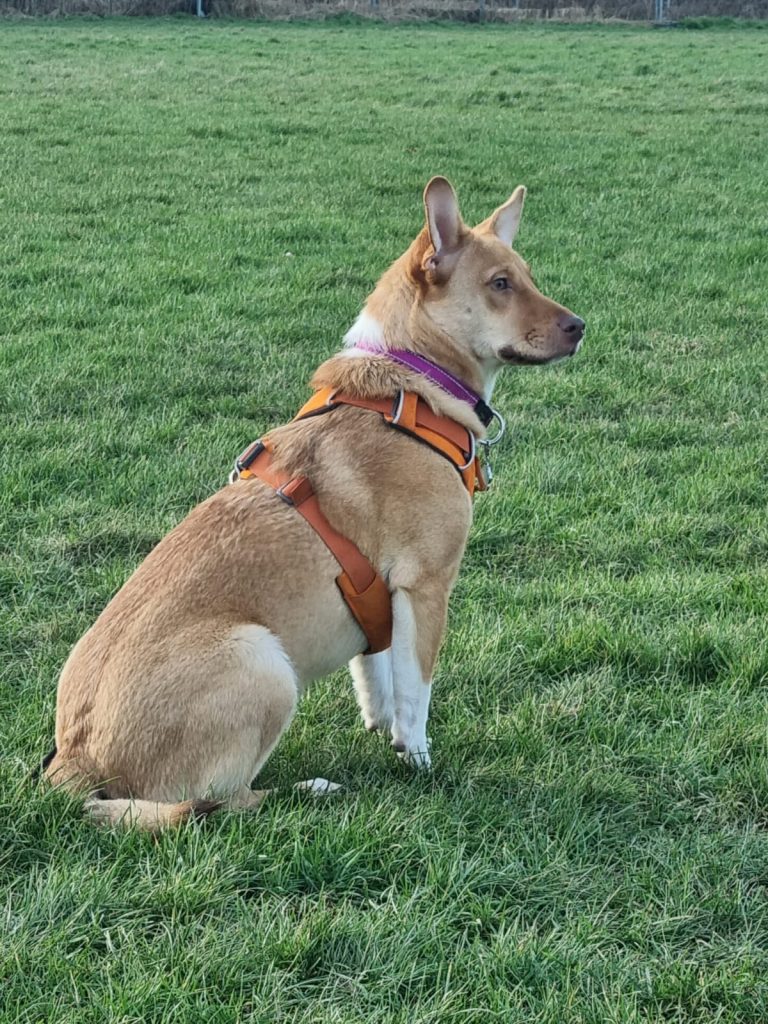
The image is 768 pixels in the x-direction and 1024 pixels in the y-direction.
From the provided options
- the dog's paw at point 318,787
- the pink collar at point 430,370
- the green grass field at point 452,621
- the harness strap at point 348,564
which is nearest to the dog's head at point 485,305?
the pink collar at point 430,370

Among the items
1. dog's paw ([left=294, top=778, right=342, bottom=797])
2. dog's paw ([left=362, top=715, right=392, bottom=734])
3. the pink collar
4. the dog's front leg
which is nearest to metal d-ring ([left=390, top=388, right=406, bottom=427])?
the pink collar

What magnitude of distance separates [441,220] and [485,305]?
0.35 meters

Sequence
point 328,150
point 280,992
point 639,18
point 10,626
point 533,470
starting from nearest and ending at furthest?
point 280,992 < point 10,626 < point 533,470 < point 328,150 < point 639,18

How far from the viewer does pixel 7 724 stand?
11.9 feet

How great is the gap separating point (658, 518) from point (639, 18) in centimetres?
4015

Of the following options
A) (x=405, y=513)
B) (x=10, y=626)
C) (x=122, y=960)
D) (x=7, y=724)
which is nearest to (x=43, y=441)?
(x=10, y=626)

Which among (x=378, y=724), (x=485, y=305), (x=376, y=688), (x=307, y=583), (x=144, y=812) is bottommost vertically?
(x=378, y=724)

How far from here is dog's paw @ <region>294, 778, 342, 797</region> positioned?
11.0 ft

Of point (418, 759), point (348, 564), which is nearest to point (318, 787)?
point (418, 759)

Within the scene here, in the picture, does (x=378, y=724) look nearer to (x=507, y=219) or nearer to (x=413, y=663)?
(x=413, y=663)

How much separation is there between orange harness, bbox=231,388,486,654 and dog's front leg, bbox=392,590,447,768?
0.26 ft

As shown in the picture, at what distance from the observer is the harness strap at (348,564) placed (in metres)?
3.46

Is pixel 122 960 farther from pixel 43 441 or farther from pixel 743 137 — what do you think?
pixel 743 137

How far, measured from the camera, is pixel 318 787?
339 centimetres
